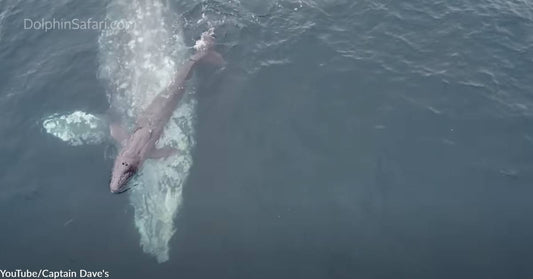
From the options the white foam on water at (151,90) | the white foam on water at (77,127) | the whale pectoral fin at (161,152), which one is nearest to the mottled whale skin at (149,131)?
the whale pectoral fin at (161,152)

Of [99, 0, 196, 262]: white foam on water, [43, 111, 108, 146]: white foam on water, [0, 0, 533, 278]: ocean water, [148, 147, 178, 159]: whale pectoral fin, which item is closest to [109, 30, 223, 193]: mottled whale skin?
[148, 147, 178, 159]: whale pectoral fin

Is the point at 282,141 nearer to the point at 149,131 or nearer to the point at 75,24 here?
the point at 149,131

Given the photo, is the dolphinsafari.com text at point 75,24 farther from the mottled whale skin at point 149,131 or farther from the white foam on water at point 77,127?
the white foam on water at point 77,127

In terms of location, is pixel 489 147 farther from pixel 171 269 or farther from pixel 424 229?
pixel 171 269

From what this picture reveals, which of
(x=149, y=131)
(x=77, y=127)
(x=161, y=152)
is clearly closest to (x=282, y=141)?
(x=161, y=152)

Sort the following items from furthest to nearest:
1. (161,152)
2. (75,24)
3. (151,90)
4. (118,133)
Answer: (75,24), (151,90), (118,133), (161,152)

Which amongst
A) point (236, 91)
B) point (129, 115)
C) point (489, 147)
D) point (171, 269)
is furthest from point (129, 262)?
point (489, 147)

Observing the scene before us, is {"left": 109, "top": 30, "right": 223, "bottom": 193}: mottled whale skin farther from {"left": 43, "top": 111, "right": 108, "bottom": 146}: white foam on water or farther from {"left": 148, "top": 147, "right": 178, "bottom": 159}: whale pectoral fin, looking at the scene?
{"left": 43, "top": 111, "right": 108, "bottom": 146}: white foam on water
